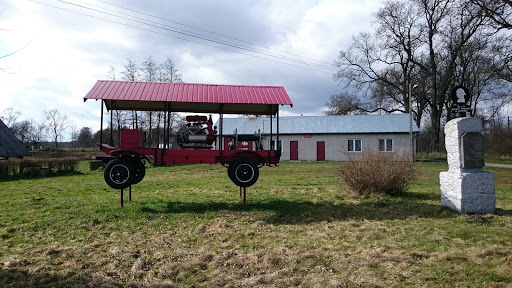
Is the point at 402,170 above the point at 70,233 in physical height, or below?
above

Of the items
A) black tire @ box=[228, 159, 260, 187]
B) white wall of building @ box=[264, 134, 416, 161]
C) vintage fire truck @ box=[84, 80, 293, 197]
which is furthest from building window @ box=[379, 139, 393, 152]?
black tire @ box=[228, 159, 260, 187]

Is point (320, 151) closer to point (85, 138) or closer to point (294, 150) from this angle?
point (294, 150)

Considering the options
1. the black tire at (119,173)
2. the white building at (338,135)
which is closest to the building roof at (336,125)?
the white building at (338,135)

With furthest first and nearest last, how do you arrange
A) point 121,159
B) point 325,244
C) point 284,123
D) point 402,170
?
point 284,123 → point 402,170 → point 121,159 → point 325,244

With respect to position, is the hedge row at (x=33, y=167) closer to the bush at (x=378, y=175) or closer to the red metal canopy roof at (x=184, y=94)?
the red metal canopy roof at (x=184, y=94)

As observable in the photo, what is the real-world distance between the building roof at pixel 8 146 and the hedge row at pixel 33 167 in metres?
4.16

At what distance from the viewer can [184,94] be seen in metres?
9.93

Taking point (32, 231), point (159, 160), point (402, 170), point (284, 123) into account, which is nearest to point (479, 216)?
point (402, 170)

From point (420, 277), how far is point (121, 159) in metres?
7.41

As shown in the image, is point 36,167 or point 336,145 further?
point 336,145

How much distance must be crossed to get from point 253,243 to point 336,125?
29994mm

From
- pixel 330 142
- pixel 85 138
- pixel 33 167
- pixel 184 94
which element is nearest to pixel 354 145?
pixel 330 142

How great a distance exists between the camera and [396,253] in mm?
5430

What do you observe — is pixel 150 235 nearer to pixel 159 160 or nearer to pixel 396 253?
pixel 159 160
